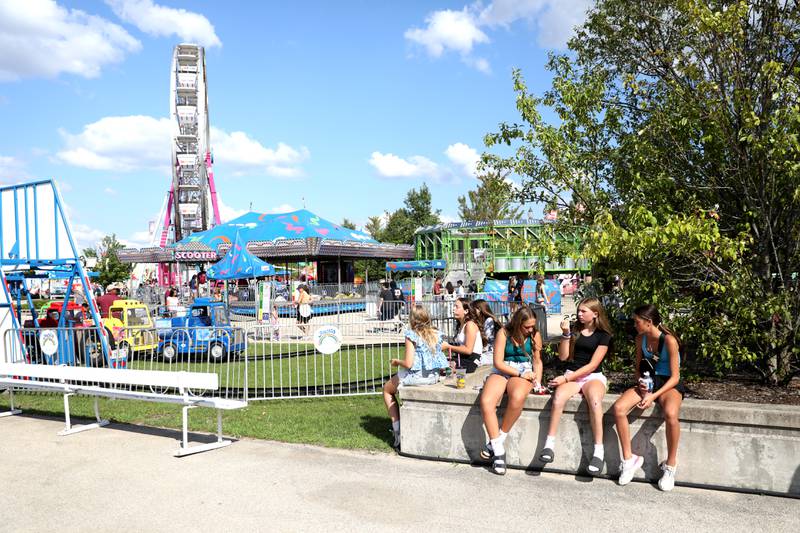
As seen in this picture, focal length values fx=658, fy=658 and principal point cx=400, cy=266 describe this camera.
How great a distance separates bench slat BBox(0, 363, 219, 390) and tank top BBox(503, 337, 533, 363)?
3063mm

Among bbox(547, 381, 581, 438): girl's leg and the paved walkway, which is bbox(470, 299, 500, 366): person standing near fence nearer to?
bbox(547, 381, 581, 438): girl's leg

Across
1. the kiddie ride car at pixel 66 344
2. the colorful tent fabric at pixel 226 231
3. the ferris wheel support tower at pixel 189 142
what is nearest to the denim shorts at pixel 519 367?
the kiddie ride car at pixel 66 344

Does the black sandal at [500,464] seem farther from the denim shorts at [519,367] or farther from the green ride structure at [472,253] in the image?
the green ride structure at [472,253]

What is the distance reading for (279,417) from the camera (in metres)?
8.29

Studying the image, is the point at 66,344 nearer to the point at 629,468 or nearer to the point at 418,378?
the point at 418,378

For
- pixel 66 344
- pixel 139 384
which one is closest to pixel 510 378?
pixel 139 384

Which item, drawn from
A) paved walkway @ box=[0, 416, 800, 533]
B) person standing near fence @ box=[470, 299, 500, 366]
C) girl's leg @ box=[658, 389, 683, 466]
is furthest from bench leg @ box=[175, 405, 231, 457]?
girl's leg @ box=[658, 389, 683, 466]

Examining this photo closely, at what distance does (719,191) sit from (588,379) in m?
3.32

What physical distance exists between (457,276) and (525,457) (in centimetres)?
3870

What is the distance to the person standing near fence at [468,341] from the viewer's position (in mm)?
7484

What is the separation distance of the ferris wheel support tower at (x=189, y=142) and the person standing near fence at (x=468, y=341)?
5307cm

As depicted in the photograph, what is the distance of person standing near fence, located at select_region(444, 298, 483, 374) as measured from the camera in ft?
24.6

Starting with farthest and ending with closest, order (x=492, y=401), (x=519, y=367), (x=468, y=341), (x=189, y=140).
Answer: (x=189, y=140) → (x=468, y=341) → (x=519, y=367) → (x=492, y=401)

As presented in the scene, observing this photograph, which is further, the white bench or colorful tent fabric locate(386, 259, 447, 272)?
colorful tent fabric locate(386, 259, 447, 272)
